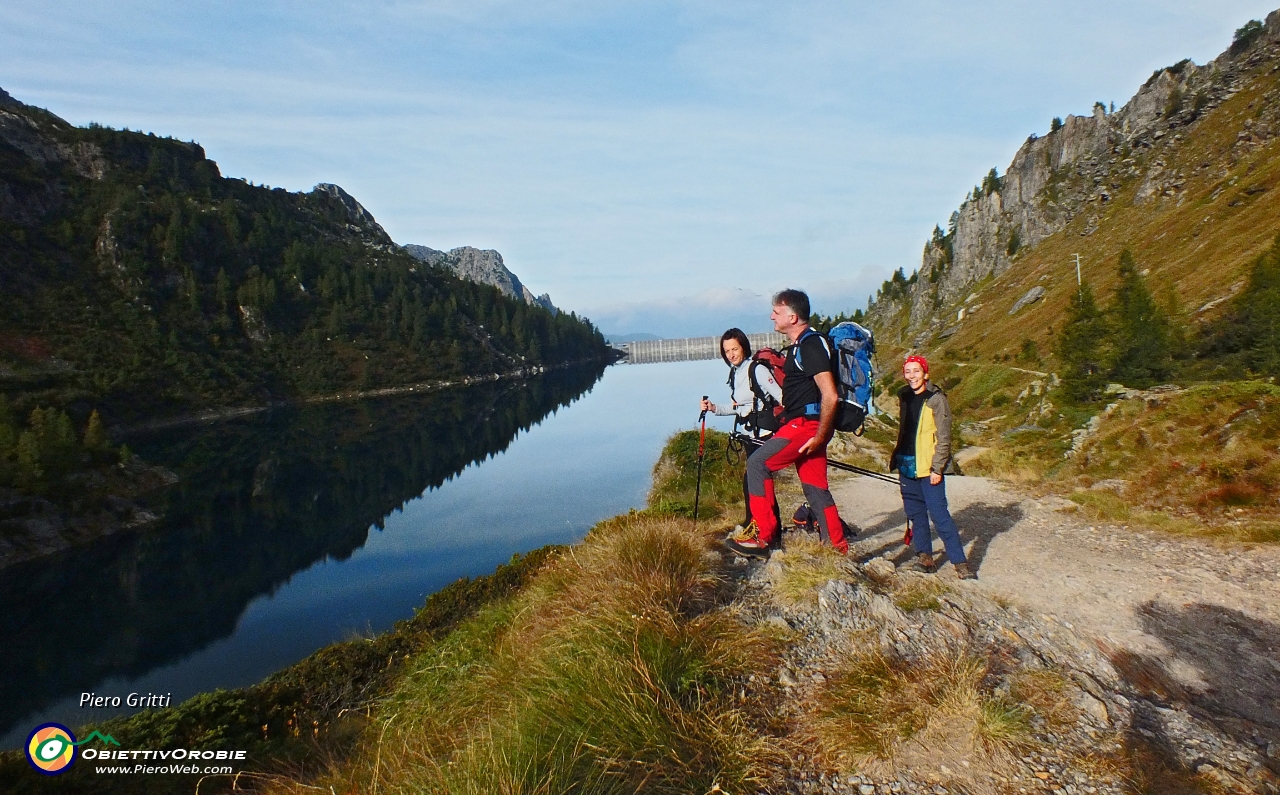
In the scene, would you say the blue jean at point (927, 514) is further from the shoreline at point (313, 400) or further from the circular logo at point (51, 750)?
the shoreline at point (313, 400)

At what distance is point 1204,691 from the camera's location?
14.4 feet

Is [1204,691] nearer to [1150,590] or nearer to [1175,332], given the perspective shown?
[1150,590]

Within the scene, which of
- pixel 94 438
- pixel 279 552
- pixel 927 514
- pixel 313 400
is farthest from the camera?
pixel 313 400

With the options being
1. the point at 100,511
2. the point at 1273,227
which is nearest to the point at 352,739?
the point at 100,511

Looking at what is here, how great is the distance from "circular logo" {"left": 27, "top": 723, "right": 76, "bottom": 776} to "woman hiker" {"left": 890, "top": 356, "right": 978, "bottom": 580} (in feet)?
28.4

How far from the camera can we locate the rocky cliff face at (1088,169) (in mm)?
80938

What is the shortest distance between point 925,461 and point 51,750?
9140 millimetres

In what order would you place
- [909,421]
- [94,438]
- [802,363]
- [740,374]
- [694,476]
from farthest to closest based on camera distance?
[94,438] → [694,476] → [740,374] → [909,421] → [802,363]

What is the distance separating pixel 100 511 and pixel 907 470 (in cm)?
4186

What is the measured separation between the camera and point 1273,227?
40656mm

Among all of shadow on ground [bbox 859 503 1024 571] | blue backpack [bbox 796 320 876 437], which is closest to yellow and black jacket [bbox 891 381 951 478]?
blue backpack [bbox 796 320 876 437]

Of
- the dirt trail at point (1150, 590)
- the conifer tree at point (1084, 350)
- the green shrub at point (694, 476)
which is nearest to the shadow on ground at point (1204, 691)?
the dirt trail at point (1150, 590)

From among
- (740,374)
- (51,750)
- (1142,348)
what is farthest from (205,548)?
(1142,348)

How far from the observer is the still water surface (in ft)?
59.6
